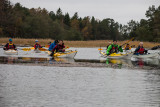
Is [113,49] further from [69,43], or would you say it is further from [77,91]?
[69,43]

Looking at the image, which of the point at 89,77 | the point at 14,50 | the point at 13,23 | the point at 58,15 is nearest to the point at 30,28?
the point at 13,23

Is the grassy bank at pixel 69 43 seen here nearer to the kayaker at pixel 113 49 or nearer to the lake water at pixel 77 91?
the kayaker at pixel 113 49

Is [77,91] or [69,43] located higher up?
[69,43]

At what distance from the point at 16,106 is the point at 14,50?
23.7 m

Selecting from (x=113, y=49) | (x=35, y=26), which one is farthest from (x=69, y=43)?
(x=35, y=26)

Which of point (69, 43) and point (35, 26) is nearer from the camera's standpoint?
point (69, 43)

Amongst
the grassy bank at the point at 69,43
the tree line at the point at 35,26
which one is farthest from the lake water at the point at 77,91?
the tree line at the point at 35,26

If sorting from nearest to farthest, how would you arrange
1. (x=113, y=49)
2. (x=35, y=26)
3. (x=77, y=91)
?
(x=77, y=91)
(x=113, y=49)
(x=35, y=26)

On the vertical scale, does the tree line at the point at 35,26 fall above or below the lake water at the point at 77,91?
above

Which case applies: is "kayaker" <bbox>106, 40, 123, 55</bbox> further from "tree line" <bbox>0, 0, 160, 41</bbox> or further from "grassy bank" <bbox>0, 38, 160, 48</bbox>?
"tree line" <bbox>0, 0, 160, 41</bbox>

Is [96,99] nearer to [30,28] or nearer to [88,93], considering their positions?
[88,93]

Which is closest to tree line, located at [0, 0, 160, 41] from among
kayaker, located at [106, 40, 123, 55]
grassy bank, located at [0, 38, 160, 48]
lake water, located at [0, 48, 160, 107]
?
grassy bank, located at [0, 38, 160, 48]

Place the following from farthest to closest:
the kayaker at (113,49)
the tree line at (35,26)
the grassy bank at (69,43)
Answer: the tree line at (35,26) < the grassy bank at (69,43) < the kayaker at (113,49)

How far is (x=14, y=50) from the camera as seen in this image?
31.7m
